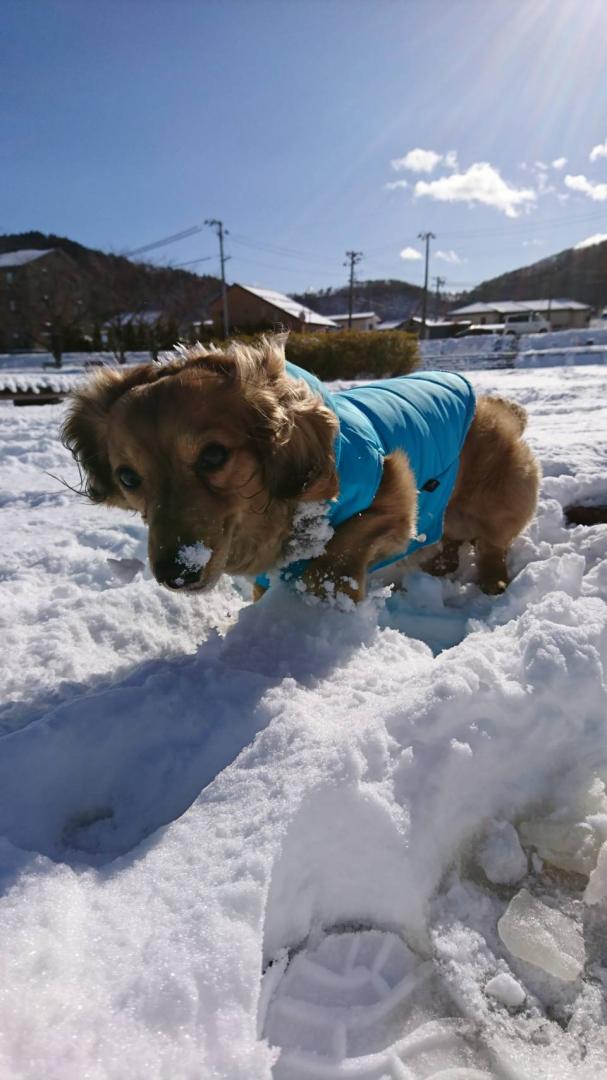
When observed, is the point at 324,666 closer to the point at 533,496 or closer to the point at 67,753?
the point at 67,753

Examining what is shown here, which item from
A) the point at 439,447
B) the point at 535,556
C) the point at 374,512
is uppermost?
the point at 439,447

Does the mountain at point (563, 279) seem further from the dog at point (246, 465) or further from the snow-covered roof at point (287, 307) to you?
the dog at point (246, 465)

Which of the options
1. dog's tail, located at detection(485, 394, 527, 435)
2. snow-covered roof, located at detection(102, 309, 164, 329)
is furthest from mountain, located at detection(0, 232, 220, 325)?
dog's tail, located at detection(485, 394, 527, 435)

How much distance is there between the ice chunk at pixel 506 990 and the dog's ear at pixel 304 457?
145 cm

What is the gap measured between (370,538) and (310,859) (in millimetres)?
1389

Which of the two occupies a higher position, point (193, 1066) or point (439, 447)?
point (439, 447)

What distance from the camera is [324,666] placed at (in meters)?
1.68

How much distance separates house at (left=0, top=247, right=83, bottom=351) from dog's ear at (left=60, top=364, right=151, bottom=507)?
4413 cm

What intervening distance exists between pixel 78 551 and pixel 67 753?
1841 mm

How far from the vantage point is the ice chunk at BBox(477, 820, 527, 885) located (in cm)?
115

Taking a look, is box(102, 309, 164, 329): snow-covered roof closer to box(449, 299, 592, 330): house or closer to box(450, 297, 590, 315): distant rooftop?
box(449, 299, 592, 330): house

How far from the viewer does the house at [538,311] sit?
7112 centimetres

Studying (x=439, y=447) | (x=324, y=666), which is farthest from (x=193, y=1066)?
(x=439, y=447)

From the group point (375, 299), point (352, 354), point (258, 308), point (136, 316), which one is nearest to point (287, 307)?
point (258, 308)
